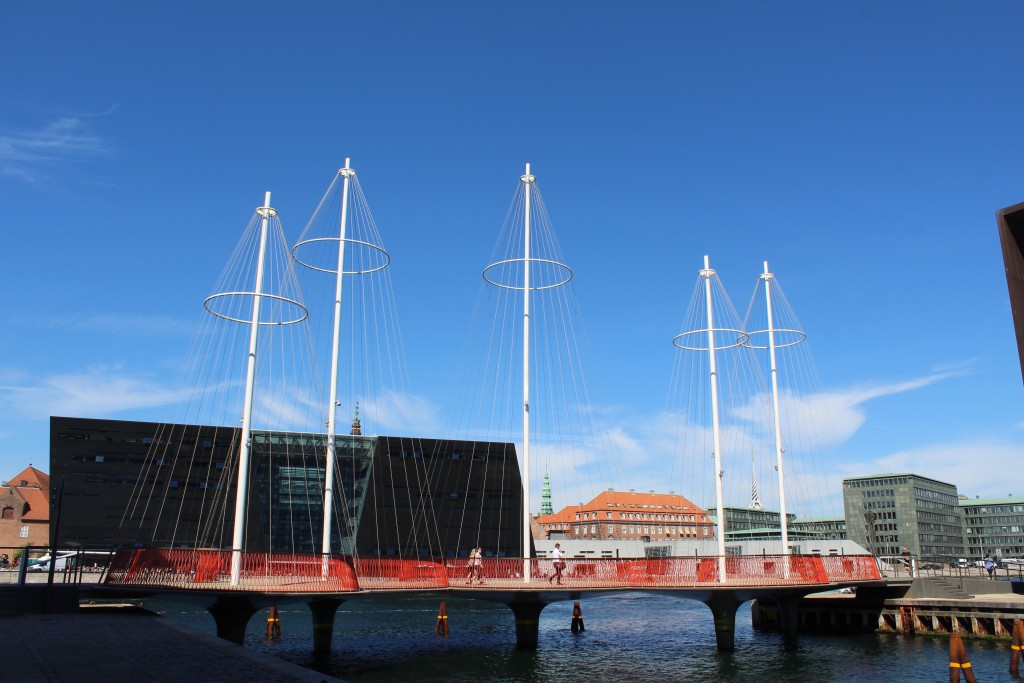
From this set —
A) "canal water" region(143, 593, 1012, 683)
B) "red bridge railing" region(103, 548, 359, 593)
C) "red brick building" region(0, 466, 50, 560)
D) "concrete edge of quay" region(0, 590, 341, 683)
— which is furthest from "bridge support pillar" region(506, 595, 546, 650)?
"red brick building" region(0, 466, 50, 560)

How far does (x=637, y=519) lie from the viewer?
17162cm

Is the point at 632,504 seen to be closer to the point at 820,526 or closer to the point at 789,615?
the point at 820,526

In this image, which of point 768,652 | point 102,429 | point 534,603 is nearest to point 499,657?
point 534,603

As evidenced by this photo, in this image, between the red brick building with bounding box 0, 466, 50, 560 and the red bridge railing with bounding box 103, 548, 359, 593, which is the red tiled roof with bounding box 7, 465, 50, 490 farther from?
the red bridge railing with bounding box 103, 548, 359, 593

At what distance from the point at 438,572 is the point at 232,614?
761 cm

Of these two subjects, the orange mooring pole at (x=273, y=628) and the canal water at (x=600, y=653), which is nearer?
the canal water at (x=600, y=653)

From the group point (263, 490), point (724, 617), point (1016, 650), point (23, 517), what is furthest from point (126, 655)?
point (23, 517)

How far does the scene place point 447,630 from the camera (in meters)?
37.8

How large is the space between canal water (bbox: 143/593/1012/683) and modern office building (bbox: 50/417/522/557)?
18.3 metres

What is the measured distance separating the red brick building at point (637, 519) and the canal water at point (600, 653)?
121783mm

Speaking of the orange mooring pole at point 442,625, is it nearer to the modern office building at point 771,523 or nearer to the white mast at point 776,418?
the white mast at point 776,418

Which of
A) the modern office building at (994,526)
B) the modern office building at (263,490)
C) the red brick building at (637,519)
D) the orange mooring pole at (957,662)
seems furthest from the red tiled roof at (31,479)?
the modern office building at (994,526)

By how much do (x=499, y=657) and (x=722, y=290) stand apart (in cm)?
2102

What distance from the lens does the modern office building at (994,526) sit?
163625 mm
